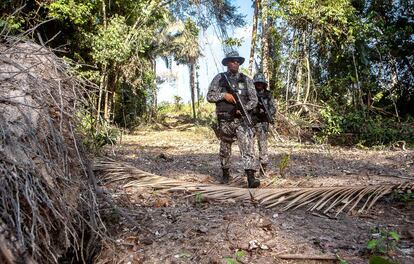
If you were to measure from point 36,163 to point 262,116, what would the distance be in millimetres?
4426

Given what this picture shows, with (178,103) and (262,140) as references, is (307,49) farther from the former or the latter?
(178,103)

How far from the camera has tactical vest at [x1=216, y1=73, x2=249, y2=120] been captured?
518cm

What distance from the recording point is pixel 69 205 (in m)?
2.55

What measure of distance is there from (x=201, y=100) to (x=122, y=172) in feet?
64.8

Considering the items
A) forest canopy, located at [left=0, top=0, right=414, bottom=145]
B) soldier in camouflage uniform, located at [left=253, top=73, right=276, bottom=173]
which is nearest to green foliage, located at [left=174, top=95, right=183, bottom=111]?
forest canopy, located at [left=0, top=0, right=414, bottom=145]

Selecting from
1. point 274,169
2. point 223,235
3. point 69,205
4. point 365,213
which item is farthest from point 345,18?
point 69,205

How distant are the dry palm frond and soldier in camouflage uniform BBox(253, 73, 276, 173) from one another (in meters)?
2.23

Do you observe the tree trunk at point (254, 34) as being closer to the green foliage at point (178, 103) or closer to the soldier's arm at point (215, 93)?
the soldier's arm at point (215, 93)

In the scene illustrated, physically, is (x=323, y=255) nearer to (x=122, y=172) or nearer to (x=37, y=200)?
(x=37, y=200)

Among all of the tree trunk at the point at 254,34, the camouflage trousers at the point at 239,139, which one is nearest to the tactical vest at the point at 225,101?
the camouflage trousers at the point at 239,139

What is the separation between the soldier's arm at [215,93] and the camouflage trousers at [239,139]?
13.1 inches

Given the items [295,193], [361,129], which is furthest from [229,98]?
[361,129]

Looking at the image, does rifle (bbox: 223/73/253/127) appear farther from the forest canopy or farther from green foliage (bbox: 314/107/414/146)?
green foliage (bbox: 314/107/414/146)

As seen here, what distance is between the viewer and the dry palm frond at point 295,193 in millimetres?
3592
